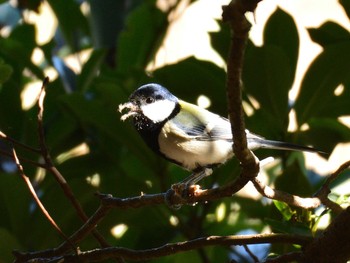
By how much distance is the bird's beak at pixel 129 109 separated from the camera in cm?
153

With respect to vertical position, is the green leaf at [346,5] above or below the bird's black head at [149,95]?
below


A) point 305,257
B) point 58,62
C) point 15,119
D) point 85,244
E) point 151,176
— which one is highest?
point 58,62

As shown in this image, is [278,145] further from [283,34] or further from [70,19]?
[70,19]

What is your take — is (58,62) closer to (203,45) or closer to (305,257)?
(305,257)

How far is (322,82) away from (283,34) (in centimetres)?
14

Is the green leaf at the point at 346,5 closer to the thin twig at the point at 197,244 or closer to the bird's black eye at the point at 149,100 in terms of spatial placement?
the bird's black eye at the point at 149,100

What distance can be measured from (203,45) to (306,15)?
679 millimetres

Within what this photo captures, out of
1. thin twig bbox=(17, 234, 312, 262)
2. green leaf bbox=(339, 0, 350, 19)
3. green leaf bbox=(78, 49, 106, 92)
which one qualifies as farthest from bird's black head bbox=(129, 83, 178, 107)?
thin twig bbox=(17, 234, 312, 262)

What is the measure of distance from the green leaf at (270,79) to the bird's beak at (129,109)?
0.26 metres

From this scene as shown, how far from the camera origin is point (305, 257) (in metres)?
1.05

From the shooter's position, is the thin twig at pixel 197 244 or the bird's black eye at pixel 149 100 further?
the bird's black eye at pixel 149 100

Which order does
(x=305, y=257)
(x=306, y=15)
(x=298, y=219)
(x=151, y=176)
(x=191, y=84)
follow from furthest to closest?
1. (x=306, y=15)
2. (x=151, y=176)
3. (x=191, y=84)
4. (x=298, y=219)
5. (x=305, y=257)

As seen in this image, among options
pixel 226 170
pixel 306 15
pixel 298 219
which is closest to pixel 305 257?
pixel 298 219

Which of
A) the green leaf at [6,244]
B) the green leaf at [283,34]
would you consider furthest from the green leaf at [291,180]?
the green leaf at [6,244]
